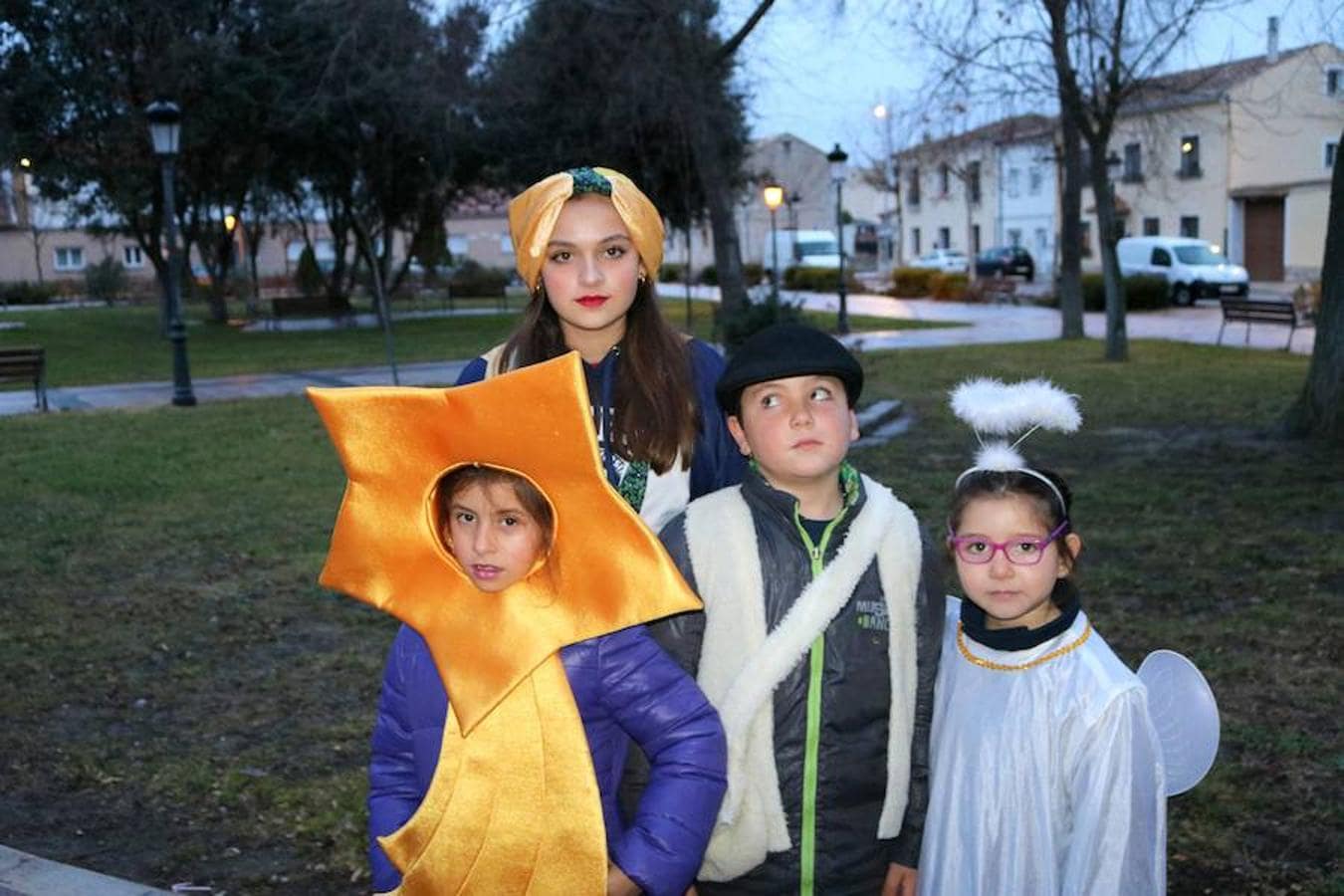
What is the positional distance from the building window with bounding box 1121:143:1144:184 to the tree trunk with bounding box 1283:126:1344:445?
40939 mm

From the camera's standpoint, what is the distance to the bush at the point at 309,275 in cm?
4575

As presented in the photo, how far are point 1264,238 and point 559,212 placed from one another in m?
49.2

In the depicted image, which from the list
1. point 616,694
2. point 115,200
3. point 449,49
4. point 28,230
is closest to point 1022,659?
point 616,694

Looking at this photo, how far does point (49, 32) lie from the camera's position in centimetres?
2850

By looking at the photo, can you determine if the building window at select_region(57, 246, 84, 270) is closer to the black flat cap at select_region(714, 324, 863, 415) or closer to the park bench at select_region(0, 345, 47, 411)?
the park bench at select_region(0, 345, 47, 411)

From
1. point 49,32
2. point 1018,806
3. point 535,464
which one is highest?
point 49,32

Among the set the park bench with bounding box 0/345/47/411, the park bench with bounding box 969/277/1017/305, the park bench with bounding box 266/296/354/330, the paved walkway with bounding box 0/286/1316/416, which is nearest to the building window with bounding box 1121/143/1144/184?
the park bench with bounding box 969/277/1017/305

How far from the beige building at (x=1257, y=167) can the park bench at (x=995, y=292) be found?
30.7ft

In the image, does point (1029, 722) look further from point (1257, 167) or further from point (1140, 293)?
point (1257, 167)

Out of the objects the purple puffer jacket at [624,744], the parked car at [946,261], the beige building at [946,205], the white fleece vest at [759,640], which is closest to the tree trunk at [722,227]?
the white fleece vest at [759,640]

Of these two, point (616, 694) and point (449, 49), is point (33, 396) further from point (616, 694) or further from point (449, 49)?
point (616, 694)

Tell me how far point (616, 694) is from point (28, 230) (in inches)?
2910

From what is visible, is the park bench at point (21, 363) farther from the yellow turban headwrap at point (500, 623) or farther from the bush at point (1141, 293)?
the bush at point (1141, 293)

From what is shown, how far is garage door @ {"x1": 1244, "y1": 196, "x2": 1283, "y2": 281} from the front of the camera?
4616 cm
